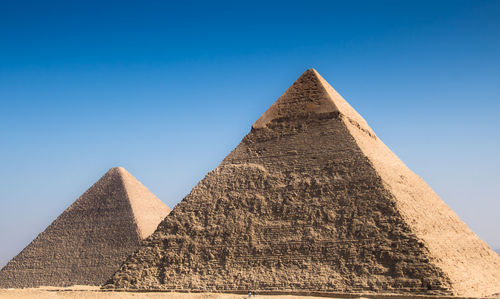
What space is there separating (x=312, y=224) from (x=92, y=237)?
24250 mm

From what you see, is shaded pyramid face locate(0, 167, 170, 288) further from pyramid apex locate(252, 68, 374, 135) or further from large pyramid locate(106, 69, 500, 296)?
pyramid apex locate(252, 68, 374, 135)

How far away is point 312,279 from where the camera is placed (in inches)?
1039

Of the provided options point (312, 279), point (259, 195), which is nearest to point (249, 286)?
point (312, 279)

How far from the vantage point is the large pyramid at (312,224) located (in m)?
26.0

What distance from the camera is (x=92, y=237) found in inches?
1875

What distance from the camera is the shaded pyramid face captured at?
1802 inches

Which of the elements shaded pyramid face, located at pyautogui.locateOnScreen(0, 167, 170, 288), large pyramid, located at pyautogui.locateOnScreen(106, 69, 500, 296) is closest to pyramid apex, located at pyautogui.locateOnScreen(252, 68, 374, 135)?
large pyramid, located at pyautogui.locateOnScreen(106, 69, 500, 296)

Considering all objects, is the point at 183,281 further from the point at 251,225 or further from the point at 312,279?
the point at 312,279

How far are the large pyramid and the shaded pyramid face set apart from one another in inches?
591

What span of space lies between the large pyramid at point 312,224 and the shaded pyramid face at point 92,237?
15.0 m

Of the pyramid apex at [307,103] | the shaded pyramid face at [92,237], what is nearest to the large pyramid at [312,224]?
the pyramid apex at [307,103]

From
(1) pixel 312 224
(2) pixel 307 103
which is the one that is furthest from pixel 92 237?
(1) pixel 312 224

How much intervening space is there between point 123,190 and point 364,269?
88.7 ft

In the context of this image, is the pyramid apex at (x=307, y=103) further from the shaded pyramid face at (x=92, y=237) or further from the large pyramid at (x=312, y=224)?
the shaded pyramid face at (x=92, y=237)
